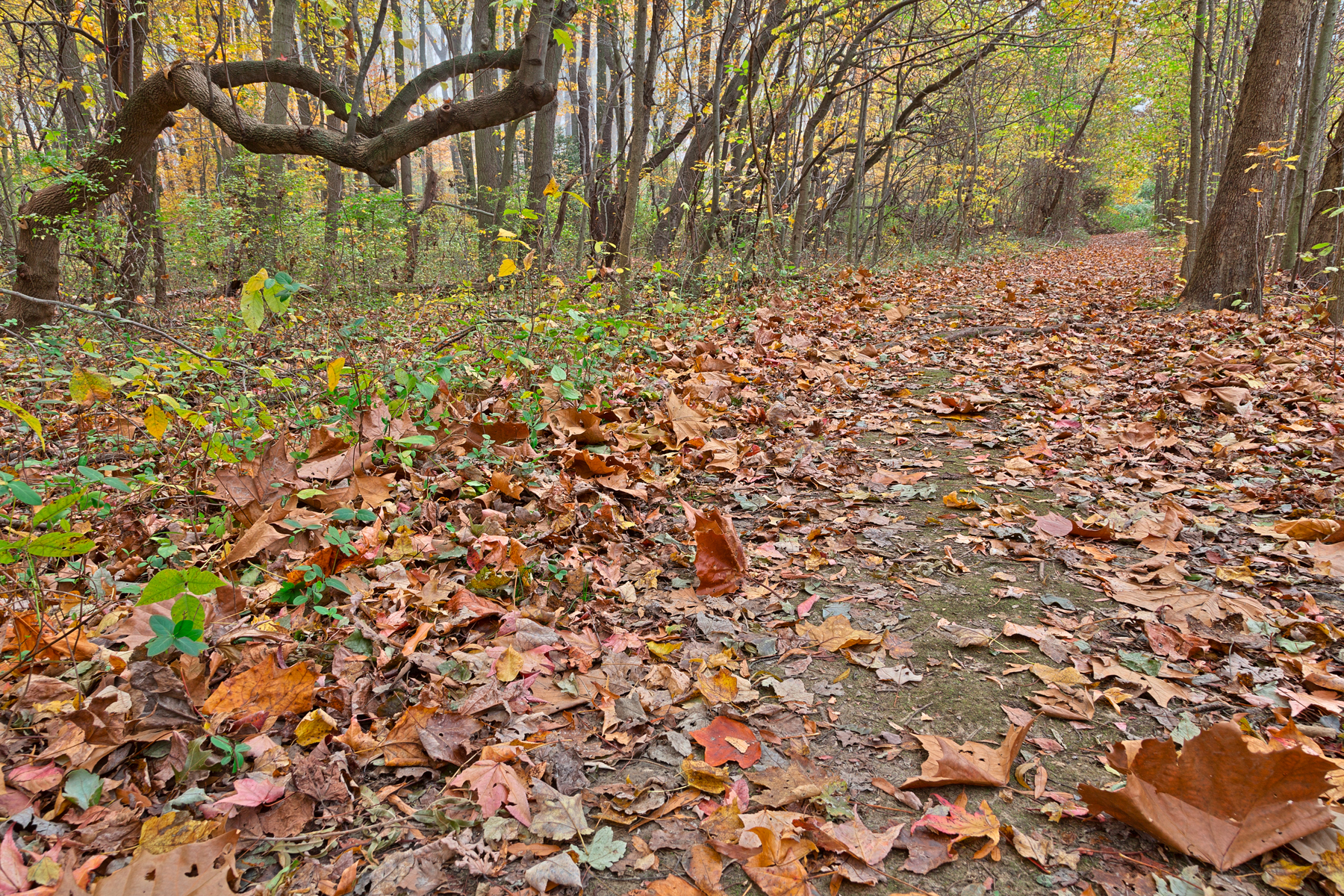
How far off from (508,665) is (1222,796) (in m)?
1.60

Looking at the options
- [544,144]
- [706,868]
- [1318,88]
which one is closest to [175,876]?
[706,868]

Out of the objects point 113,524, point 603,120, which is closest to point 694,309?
point 113,524

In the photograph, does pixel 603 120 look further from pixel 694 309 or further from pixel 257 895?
pixel 257 895

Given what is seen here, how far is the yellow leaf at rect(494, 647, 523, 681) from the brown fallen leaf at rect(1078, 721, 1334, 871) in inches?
53.4

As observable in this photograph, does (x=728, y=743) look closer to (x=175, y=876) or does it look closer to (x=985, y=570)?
(x=175, y=876)

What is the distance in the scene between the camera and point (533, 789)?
58.3 inches

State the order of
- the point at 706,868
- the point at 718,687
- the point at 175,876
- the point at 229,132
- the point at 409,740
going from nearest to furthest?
the point at 175,876, the point at 706,868, the point at 409,740, the point at 718,687, the point at 229,132

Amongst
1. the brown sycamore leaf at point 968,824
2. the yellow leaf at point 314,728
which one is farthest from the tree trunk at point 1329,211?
the yellow leaf at point 314,728

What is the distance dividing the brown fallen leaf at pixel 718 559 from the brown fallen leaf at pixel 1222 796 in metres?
1.22

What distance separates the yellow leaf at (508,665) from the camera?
1.81m

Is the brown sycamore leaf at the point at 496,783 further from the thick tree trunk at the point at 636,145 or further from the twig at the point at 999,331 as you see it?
the twig at the point at 999,331

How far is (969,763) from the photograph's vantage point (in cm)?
146

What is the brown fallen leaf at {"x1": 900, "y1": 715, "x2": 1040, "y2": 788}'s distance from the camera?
1.44 m

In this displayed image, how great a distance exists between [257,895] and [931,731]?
147 cm
